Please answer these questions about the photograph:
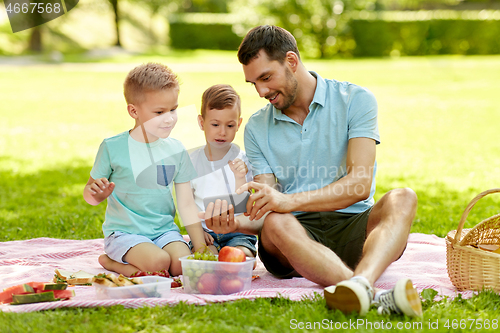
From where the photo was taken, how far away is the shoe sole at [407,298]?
224cm

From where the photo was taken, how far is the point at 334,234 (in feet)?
10.2

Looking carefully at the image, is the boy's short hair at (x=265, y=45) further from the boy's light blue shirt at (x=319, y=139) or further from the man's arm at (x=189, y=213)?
the man's arm at (x=189, y=213)

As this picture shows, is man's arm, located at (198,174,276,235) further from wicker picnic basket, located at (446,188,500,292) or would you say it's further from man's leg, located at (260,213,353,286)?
wicker picnic basket, located at (446,188,500,292)

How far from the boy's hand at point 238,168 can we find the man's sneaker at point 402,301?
1263 millimetres

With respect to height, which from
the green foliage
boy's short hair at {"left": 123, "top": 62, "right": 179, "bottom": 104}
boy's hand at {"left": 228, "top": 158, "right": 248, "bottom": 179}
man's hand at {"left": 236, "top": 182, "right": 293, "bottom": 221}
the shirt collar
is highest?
the green foliage

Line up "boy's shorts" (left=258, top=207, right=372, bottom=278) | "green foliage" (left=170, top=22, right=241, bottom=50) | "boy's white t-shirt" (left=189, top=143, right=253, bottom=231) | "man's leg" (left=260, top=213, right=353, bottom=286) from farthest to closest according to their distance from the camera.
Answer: "green foliage" (left=170, top=22, right=241, bottom=50) → "boy's white t-shirt" (left=189, top=143, right=253, bottom=231) → "boy's shorts" (left=258, top=207, right=372, bottom=278) → "man's leg" (left=260, top=213, right=353, bottom=286)

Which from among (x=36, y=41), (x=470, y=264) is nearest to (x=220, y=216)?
(x=470, y=264)

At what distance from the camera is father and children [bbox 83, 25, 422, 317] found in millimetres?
2891

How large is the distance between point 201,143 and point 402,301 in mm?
1673

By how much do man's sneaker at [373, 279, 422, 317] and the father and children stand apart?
49cm

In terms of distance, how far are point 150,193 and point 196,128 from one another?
512mm

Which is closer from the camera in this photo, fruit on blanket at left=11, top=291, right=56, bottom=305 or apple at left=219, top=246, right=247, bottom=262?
fruit on blanket at left=11, top=291, right=56, bottom=305

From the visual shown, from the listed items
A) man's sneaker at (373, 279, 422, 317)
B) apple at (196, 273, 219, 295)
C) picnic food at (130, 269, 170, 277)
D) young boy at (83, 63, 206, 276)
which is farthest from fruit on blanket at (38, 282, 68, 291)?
man's sneaker at (373, 279, 422, 317)

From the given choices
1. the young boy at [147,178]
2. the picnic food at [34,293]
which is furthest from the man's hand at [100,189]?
the picnic food at [34,293]
